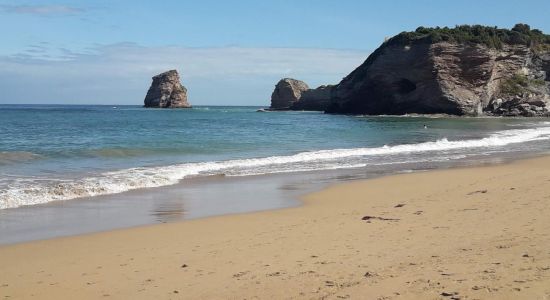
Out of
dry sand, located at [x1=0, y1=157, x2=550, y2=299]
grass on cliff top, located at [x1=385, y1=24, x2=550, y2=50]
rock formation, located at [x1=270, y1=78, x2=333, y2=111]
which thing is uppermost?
grass on cliff top, located at [x1=385, y1=24, x2=550, y2=50]

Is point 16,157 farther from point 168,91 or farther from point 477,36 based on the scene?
point 168,91

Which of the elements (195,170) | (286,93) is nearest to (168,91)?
(286,93)

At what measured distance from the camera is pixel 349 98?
269 ft

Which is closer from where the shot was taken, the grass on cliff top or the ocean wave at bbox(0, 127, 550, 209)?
the ocean wave at bbox(0, 127, 550, 209)

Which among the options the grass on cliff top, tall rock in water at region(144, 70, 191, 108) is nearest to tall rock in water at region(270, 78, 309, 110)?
tall rock in water at region(144, 70, 191, 108)

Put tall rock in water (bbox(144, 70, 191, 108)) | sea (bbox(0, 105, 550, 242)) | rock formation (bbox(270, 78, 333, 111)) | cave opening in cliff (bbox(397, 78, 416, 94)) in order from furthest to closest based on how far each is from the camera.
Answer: tall rock in water (bbox(144, 70, 191, 108))
rock formation (bbox(270, 78, 333, 111))
cave opening in cliff (bbox(397, 78, 416, 94))
sea (bbox(0, 105, 550, 242))

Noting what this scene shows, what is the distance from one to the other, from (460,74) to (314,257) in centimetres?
6694

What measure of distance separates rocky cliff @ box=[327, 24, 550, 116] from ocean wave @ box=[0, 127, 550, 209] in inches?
1632

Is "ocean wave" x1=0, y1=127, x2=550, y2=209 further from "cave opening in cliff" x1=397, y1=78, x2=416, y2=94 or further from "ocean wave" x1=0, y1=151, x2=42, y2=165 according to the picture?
"cave opening in cliff" x1=397, y1=78, x2=416, y2=94

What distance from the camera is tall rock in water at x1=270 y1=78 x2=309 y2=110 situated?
12888cm

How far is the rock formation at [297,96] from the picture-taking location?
11900 centimetres

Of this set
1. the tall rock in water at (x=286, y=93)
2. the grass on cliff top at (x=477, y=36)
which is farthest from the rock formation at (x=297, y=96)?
the grass on cliff top at (x=477, y=36)

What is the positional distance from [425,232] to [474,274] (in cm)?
221

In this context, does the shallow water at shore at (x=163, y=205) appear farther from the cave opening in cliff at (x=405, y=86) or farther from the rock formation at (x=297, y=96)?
the rock formation at (x=297, y=96)
